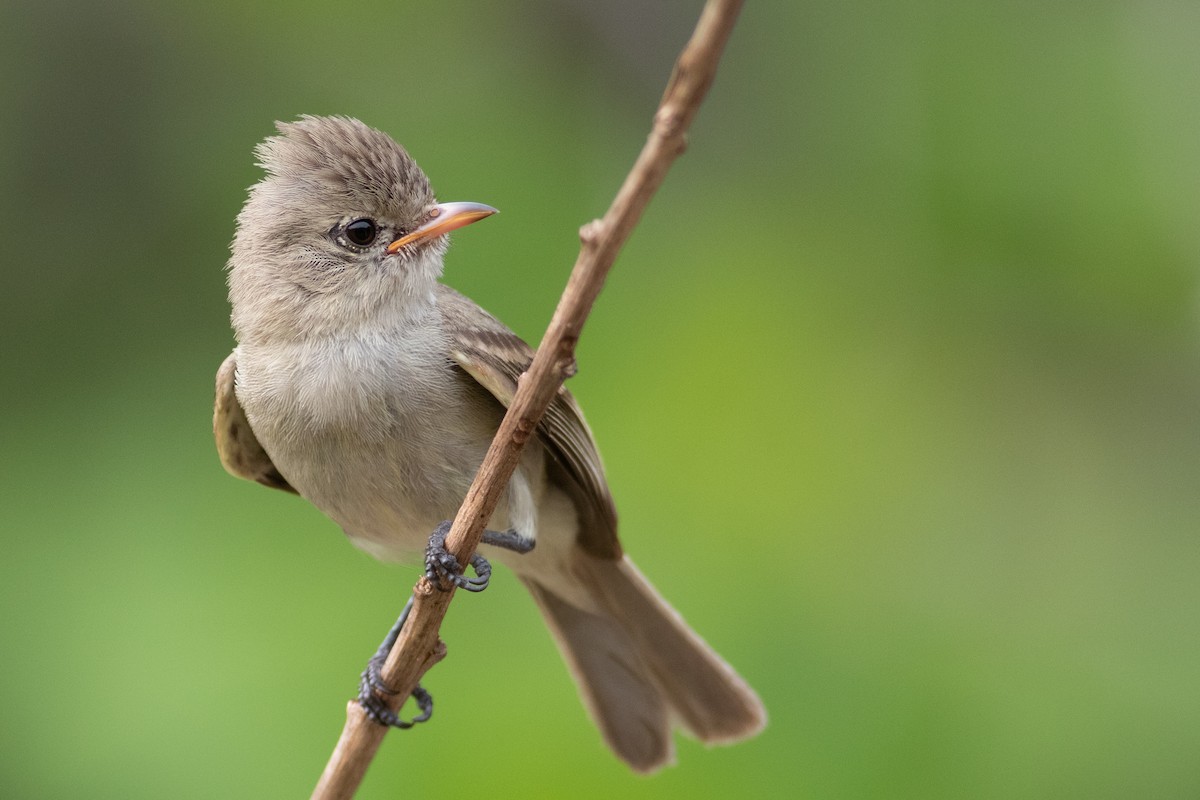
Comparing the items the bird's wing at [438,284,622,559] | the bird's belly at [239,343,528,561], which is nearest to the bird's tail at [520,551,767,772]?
the bird's wing at [438,284,622,559]

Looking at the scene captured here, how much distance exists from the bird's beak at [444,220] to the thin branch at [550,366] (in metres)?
1.01

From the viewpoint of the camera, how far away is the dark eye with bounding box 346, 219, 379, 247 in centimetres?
335

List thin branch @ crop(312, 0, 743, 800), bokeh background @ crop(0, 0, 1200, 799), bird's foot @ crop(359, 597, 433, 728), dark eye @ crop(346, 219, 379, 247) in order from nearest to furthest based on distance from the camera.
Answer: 1. thin branch @ crop(312, 0, 743, 800)
2. bird's foot @ crop(359, 597, 433, 728)
3. dark eye @ crop(346, 219, 379, 247)
4. bokeh background @ crop(0, 0, 1200, 799)

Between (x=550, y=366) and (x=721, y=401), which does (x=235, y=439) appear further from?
(x=550, y=366)

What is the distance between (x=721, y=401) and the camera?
416cm

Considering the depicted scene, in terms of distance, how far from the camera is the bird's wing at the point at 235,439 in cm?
351

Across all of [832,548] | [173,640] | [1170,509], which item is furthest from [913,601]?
[173,640]

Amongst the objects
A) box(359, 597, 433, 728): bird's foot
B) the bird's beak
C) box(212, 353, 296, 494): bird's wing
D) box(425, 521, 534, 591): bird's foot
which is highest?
the bird's beak

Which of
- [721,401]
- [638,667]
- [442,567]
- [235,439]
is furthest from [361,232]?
[638,667]

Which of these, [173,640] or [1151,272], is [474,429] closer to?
[173,640]

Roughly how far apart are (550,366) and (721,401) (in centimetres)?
214

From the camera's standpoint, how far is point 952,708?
11.8ft

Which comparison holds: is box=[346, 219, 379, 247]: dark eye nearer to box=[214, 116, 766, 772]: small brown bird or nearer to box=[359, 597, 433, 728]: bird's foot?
box=[214, 116, 766, 772]: small brown bird

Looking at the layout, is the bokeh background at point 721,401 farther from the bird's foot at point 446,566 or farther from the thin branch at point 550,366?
the thin branch at point 550,366
